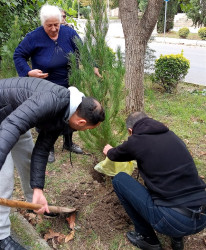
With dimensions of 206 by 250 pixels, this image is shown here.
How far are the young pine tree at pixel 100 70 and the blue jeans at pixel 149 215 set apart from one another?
73cm

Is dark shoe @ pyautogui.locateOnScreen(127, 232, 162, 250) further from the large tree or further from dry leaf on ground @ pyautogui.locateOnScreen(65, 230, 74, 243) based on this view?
the large tree

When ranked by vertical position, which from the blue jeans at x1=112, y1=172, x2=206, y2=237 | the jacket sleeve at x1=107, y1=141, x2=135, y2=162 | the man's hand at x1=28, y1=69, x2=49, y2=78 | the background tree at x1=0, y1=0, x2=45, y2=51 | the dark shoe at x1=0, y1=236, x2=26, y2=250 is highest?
the background tree at x1=0, y1=0, x2=45, y2=51

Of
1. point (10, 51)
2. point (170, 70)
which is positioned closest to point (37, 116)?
point (10, 51)

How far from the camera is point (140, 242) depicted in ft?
7.59

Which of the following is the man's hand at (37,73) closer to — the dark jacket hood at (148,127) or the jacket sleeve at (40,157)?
the jacket sleeve at (40,157)

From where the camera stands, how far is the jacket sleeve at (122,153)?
2.09m

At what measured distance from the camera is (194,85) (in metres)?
7.57

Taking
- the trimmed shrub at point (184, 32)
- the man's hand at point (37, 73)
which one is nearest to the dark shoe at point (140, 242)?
the man's hand at point (37, 73)

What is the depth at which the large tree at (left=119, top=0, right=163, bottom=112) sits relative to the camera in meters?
4.12

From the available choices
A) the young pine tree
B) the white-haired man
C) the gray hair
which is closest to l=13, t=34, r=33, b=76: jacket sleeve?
the white-haired man

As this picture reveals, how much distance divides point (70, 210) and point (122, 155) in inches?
32.1

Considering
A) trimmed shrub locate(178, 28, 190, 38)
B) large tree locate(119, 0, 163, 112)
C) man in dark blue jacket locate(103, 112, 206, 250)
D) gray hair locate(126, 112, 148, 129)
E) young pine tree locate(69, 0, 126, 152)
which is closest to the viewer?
man in dark blue jacket locate(103, 112, 206, 250)

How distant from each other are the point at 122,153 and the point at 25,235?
1.10 meters

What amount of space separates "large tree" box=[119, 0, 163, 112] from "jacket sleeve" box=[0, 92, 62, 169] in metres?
2.52
